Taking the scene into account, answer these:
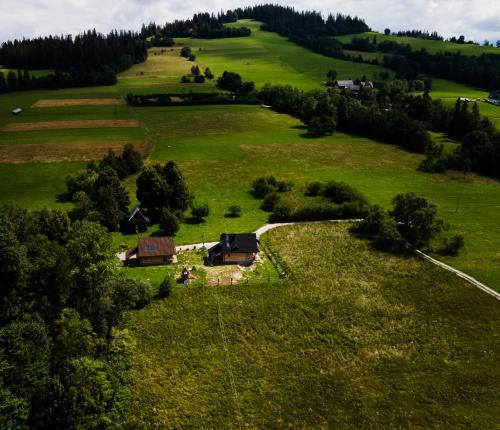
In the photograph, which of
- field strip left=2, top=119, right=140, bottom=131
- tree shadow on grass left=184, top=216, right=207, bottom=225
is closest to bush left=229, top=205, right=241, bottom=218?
tree shadow on grass left=184, top=216, right=207, bottom=225

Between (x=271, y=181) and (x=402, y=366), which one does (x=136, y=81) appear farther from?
(x=402, y=366)

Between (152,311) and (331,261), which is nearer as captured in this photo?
(152,311)

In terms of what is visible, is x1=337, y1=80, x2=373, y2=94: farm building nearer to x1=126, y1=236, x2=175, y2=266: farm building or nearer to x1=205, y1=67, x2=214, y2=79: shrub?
x1=205, y1=67, x2=214, y2=79: shrub

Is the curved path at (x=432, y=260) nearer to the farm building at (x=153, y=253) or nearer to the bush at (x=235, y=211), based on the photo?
Result: the farm building at (x=153, y=253)

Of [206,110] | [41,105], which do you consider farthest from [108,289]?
[41,105]

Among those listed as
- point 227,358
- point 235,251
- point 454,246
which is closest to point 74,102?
point 235,251

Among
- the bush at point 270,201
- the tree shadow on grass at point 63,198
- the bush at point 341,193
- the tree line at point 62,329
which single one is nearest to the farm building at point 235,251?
the tree line at point 62,329
